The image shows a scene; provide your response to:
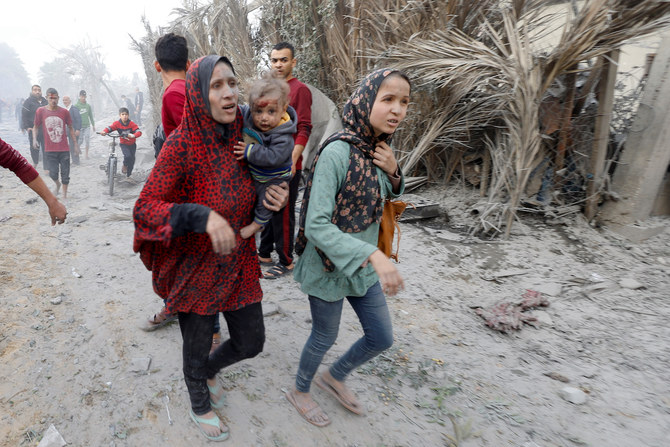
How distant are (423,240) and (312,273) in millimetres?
2941

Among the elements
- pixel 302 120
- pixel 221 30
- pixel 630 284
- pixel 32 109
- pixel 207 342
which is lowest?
pixel 630 284

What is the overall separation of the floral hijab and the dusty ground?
111 centimetres

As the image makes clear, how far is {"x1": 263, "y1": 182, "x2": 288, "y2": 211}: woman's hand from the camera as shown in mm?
1725

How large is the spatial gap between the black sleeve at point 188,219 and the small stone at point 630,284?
4.02 m

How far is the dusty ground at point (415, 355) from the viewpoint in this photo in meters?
2.14

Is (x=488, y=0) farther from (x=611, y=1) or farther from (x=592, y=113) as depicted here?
(x=592, y=113)

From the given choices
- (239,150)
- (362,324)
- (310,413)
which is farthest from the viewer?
(310,413)

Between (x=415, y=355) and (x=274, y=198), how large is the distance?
1749mm

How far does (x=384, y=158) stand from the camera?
1.80 metres

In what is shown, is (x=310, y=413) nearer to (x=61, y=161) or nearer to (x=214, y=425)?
(x=214, y=425)

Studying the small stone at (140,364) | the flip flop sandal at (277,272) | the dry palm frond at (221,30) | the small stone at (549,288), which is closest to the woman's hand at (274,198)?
the small stone at (140,364)

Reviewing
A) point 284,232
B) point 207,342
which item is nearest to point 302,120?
point 284,232

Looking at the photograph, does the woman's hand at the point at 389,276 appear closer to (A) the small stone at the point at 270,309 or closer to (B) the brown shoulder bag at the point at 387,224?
(B) the brown shoulder bag at the point at 387,224

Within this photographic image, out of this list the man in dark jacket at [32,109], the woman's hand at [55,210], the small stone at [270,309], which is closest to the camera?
the woman's hand at [55,210]
